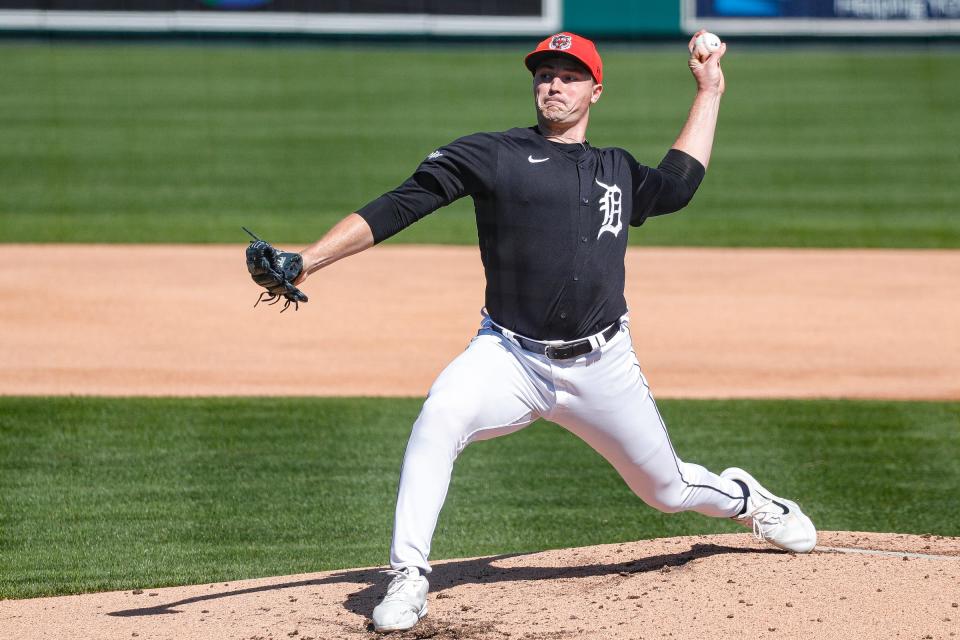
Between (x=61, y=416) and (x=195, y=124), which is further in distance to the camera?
(x=195, y=124)

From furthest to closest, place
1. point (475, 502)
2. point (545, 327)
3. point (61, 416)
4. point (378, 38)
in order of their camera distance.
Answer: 1. point (378, 38)
2. point (61, 416)
3. point (475, 502)
4. point (545, 327)

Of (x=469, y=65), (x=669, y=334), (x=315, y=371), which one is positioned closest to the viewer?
(x=315, y=371)

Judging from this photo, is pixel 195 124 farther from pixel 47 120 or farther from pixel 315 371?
pixel 315 371

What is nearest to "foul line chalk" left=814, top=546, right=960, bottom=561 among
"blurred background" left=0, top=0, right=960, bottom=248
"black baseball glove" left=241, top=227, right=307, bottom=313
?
"black baseball glove" left=241, top=227, right=307, bottom=313

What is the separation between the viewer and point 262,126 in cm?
2281

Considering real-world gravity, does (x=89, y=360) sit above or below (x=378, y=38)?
below

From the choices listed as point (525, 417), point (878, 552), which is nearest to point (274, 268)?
point (525, 417)

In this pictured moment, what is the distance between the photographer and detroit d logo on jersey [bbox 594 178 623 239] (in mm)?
4898

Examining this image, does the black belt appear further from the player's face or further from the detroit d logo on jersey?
the player's face

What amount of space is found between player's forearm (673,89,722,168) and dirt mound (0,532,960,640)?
5.08 ft

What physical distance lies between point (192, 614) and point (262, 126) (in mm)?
18408

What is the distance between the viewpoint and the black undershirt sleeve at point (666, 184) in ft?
16.7

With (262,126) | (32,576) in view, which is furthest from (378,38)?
(32,576)

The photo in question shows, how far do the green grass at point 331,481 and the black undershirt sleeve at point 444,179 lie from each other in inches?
76.1
